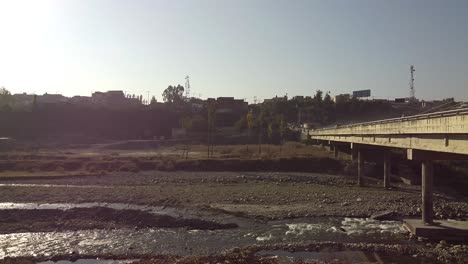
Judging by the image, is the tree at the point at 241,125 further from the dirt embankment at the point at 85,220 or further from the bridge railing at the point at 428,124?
the dirt embankment at the point at 85,220


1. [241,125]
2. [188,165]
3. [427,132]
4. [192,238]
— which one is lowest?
[192,238]

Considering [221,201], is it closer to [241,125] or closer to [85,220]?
[85,220]

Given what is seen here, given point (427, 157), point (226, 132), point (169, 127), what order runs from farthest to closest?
point (169, 127)
point (226, 132)
point (427, 157)

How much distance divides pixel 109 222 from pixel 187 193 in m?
13.0

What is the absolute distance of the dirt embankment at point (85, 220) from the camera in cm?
3023

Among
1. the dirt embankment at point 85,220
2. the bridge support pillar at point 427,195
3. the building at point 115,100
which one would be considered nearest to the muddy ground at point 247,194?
the bridge support pillar at point 427,195

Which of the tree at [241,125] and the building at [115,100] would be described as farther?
the building at [115,100]

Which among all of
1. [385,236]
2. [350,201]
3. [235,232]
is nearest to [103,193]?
[235,232]

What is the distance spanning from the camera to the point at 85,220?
3198 cm

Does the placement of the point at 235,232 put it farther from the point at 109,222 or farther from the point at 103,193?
the point at 103,193

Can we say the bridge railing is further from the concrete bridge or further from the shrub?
the shrub

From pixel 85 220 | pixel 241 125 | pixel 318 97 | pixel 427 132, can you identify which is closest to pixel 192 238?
pixel 85 220

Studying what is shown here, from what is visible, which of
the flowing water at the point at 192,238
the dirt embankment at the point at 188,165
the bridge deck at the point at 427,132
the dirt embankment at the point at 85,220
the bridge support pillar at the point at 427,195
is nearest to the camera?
the bridge deck at the point at 427,132

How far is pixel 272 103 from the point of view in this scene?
160 m
